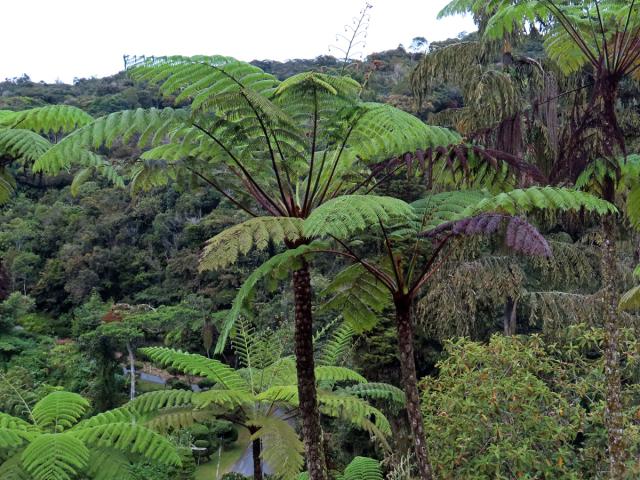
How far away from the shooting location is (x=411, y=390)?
3.12 meters

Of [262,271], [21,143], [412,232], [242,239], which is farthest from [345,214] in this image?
[21,143]

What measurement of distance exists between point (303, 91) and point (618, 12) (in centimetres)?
220

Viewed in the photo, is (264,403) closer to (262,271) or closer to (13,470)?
(13,470)

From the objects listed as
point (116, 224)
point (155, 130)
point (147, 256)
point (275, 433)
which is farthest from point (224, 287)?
point (155, 130)

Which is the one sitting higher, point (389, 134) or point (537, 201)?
point (389, 134)

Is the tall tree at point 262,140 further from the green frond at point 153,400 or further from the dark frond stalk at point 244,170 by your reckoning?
the green frond at point 153,400

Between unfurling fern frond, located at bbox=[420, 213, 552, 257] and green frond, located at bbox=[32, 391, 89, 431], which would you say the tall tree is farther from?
green frond, located at bbox=[32, 391, 89, 431]

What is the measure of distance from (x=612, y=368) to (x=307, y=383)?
6.22 ft

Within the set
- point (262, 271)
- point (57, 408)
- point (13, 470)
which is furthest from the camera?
point (57, 408)

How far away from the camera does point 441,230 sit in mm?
2934

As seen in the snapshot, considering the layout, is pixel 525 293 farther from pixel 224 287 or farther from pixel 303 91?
pixel 224 287

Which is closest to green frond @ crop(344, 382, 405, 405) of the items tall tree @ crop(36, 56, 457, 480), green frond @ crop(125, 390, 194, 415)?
green frond @ crop(125, 390, 194, 415)

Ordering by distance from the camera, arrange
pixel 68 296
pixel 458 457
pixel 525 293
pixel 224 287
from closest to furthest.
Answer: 1. pixel 458 457
2. pixel 525 293
3. pixel 224 287
4. pixel 68 296

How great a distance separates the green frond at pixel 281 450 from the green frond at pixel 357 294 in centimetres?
137
